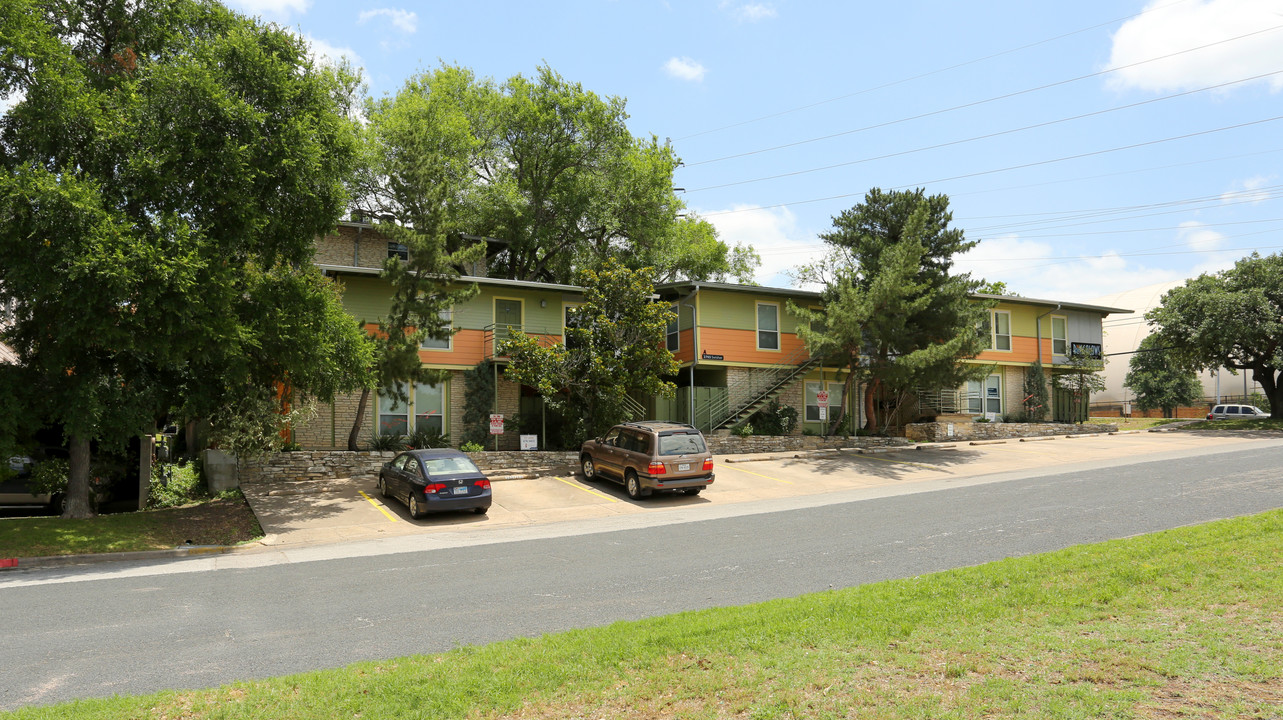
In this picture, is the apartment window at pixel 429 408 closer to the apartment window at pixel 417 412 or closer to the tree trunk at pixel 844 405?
the apartment window at pixel 417 412

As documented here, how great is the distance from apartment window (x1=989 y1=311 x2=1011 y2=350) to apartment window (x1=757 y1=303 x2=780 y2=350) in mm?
11390

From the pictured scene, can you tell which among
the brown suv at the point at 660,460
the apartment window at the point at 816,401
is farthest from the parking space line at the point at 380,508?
the apartment window at the point at 816,401

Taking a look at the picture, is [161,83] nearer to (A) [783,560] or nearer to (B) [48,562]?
(B) [48,562]

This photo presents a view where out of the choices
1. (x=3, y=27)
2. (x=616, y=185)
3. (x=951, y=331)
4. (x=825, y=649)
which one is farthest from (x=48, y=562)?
(x=616, y=185)

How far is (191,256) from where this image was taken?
1317 cm

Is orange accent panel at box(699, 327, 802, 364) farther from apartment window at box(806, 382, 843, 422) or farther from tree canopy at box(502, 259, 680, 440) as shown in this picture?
tree canopy at box(502, 259, 680, 440)

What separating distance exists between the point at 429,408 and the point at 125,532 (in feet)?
38.1

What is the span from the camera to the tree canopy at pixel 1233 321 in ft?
113

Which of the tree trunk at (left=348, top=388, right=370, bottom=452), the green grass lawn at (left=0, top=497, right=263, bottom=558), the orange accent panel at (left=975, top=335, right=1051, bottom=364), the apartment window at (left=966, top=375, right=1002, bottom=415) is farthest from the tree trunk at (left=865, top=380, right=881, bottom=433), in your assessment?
the green grass lawn at (left=0, top=497, right=263, bottom=558)

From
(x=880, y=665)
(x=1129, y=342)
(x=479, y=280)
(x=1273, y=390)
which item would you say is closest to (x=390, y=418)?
(x=479, y=280)

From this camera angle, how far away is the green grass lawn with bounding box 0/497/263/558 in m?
13.1

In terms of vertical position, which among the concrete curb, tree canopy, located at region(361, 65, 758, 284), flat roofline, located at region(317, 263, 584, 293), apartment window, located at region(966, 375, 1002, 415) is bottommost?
the concrete curb

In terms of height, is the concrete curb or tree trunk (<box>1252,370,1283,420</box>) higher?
tree trunk (<box>1252,370,1283,420</box>)

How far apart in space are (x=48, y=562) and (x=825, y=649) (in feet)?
43.2
